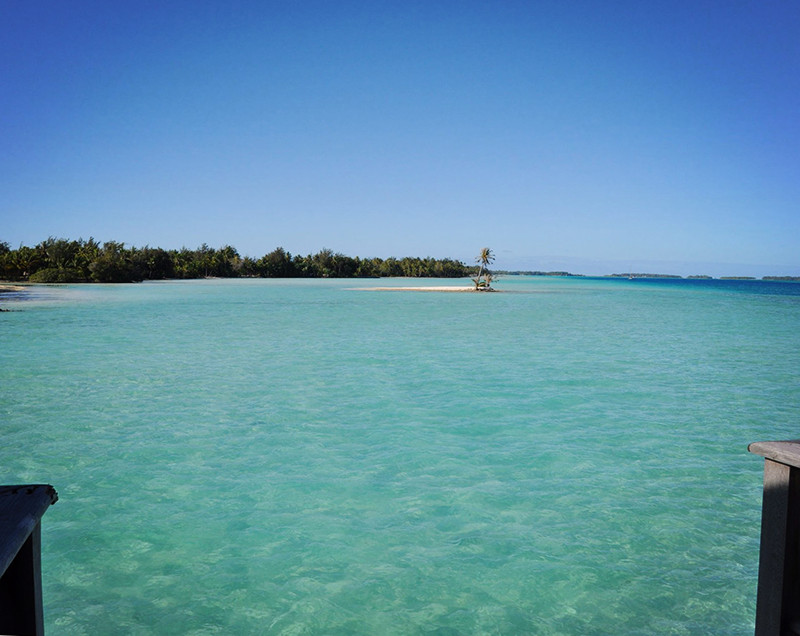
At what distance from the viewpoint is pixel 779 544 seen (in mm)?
1850

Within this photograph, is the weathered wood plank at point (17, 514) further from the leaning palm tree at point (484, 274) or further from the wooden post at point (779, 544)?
the leaning palm tree at point (484, 274)

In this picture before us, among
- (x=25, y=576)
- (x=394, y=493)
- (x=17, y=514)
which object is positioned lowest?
(x=394, y=493)

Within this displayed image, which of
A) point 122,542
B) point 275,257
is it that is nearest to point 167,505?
point 122,542

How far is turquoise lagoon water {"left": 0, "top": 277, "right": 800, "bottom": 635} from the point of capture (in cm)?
376

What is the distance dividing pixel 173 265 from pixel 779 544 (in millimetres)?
105466

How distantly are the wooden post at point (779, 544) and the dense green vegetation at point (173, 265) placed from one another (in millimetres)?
76337

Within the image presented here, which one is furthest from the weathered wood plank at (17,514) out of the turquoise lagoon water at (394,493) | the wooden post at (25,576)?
the turquoise lagoon water at (394,493)

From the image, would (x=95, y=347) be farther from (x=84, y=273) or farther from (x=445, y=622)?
(x=84, y=273)

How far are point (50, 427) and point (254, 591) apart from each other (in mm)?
5643

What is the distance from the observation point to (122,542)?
4613 mm

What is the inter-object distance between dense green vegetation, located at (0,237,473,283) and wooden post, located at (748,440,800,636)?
250 ft

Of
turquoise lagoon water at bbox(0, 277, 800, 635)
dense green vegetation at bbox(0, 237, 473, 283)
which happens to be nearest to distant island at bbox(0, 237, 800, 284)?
dense green vegetation at bbox(0, 237, 473, 283)

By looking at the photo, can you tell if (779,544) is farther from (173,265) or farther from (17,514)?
(173,265)

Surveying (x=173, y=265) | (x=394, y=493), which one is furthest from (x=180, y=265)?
(x=394, y=493)
